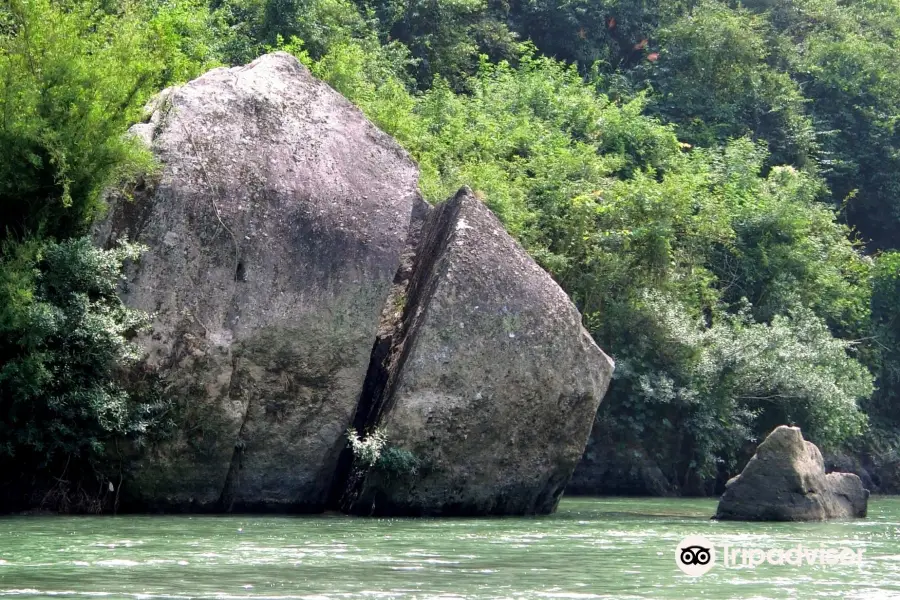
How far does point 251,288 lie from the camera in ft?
70.2

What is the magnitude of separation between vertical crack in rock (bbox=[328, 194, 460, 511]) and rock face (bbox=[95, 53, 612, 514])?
0.23ft

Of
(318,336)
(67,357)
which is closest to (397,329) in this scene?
(318,336)

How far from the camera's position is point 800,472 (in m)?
21.5

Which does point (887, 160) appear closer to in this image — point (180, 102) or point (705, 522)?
point (705, 522)

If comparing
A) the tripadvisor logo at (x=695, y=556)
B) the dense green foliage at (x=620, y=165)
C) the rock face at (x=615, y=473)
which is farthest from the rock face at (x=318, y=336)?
the rock face at (x=615, y=473)

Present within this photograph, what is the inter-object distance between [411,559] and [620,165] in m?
22.1

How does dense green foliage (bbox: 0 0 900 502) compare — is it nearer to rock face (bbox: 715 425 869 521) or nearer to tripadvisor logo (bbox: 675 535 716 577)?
rock face (bbox: 715 425 869 521)

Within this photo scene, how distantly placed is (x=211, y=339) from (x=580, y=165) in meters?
14.3

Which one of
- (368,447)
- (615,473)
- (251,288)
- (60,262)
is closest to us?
(60,262)

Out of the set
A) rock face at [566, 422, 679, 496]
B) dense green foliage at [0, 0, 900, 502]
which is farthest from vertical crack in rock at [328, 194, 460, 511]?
rock face at [566, 422, 679, 496]

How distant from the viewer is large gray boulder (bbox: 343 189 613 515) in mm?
21531

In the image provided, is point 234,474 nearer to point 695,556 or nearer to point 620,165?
point 695,556

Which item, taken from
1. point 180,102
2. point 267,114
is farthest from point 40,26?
point 267,114

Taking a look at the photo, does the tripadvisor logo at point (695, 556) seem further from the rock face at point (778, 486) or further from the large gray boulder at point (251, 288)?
the large gray boulder at point (251, 288)
